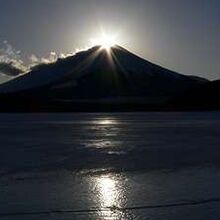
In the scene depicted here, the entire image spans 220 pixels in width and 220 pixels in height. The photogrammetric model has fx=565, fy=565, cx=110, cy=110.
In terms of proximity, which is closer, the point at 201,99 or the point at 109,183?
the point at 109,183

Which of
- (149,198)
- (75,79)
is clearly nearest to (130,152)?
(149,198)

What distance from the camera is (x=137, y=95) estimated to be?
17475 cm

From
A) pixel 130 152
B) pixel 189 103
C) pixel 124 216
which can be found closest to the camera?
pixel 124 216

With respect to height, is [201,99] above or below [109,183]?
above

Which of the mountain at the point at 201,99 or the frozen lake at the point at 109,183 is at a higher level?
the mountain at the point at 201,99

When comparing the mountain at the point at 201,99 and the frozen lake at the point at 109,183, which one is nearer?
the frozen lake at the point at 109,183

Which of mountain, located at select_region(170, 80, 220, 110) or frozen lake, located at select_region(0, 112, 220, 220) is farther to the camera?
mountain, located at select_region(170, 80, 220, 110)

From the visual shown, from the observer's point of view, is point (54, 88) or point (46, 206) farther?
point (54, 88)

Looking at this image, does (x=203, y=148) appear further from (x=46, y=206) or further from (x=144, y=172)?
(x=46, y=206)

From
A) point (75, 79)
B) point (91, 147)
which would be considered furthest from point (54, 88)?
point (91, 147)

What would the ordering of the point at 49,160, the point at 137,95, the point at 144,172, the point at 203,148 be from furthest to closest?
the point at 137,95 → the point at 203,148 → the point at 49,160 → the point at 144,172

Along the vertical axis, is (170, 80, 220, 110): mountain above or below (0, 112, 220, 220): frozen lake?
above

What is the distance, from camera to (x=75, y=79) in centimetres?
19888

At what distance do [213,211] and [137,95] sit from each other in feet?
550
